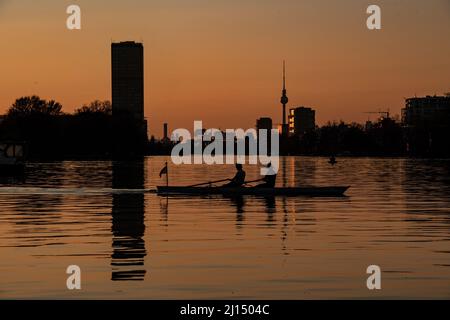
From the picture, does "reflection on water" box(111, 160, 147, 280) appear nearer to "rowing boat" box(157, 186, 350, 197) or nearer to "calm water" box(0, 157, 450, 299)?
"calm water" box(0, 157, 450, 299)

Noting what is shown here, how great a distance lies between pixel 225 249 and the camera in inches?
1179

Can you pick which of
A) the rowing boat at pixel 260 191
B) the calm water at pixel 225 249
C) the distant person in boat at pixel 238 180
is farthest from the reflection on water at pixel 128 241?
the distant person in boat at pixel 238 180

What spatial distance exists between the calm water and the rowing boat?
3931 millimetres

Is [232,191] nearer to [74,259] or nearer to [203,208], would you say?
[203,208]

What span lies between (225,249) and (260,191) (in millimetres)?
26741

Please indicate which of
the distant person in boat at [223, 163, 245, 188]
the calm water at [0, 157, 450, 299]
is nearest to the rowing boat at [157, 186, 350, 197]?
the distant person in boat at [223, 163, 245, 188]

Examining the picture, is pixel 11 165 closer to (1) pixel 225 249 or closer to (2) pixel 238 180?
(2) pixel 238 180

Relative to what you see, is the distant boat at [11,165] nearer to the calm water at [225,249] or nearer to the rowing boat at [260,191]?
the rowing boat at [260,191]

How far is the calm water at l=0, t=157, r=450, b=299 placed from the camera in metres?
22.2

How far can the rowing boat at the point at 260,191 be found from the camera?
5706 centimetres

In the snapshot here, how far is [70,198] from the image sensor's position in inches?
2339

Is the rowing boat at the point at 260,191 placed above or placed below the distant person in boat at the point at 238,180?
below

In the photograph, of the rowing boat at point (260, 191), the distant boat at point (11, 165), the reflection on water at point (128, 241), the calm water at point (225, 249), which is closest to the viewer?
the calm water at point (225, 249)

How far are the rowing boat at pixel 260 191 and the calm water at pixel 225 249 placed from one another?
155 inches
